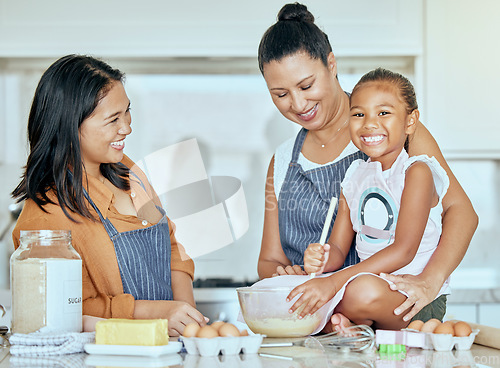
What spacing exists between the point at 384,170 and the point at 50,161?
2.42 ft

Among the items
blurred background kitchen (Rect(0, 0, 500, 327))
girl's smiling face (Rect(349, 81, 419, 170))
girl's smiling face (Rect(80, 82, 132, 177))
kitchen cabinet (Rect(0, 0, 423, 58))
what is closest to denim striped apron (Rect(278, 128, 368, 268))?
girl's smiling face (Rect(349, 81, 419, 170))

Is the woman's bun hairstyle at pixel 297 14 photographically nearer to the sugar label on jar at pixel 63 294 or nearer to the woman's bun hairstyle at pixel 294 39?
the woman's bun hairstyle at pixel 294 39

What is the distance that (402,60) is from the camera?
2883 mm

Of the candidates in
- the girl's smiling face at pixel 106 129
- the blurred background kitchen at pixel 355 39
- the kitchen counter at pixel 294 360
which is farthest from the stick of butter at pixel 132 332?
the blurred background kitchen at pixel 355 39

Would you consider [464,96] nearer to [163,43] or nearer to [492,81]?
[492,81]

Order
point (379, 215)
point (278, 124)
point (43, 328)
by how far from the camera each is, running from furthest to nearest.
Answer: point (278, 124)
point (379, 215)
point (43, 328)

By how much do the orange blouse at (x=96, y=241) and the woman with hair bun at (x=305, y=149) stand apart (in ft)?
1.19

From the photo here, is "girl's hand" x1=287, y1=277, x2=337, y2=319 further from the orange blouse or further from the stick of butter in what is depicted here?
the orange blouse

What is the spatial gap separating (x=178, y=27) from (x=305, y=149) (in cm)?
114

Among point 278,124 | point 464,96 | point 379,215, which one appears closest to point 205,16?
point 278,124

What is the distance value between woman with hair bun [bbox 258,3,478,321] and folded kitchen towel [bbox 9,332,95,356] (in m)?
0.59

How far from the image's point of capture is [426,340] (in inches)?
39.8

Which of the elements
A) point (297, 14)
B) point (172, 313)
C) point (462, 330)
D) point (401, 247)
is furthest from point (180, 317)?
point (297, 14)

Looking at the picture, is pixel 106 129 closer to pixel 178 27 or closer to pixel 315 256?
pixel 315 256
